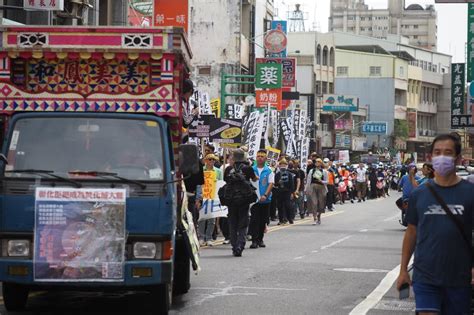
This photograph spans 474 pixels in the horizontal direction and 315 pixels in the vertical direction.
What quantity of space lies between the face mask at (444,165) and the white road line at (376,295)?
477 centimetres

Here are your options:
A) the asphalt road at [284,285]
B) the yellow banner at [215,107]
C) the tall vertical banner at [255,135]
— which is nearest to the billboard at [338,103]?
the yellow banner at [215,107]

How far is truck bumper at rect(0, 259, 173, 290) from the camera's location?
10492mm

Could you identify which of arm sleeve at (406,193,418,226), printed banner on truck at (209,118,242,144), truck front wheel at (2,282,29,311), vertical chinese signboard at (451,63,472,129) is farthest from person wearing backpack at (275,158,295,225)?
arm sleeve at (406,193,418,226)

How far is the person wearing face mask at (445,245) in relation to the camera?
24.8 feet

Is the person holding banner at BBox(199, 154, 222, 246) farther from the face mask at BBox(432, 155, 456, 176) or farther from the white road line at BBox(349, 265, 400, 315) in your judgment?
the face mask at BBox(432, 155, 456, 176)

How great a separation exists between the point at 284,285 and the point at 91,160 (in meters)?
4.57

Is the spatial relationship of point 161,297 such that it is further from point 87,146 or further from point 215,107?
point 215,107

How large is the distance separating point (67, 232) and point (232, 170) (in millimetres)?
9354

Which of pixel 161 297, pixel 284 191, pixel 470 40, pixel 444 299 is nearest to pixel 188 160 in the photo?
pixel 161 297

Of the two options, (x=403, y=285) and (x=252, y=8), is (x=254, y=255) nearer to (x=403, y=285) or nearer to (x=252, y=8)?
(x=403, y=285)

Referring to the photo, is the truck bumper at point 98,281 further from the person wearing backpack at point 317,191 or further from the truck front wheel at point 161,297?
the person wearing backpack at point 317,191

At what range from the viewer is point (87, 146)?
436 inches

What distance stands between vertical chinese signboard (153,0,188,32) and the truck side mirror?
70.5ft

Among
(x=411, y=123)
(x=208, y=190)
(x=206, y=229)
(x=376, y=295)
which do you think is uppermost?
(x=411, y=123)
